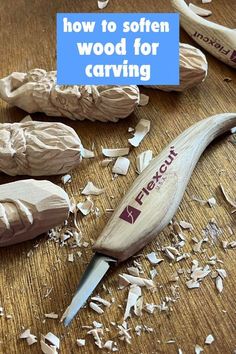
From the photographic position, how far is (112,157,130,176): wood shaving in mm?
792

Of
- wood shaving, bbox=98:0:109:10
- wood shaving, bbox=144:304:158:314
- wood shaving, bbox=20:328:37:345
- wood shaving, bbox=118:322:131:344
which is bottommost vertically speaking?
wood shaving, bbox=20:328:37:345

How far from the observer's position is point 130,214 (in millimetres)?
706

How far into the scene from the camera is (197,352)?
0.63m

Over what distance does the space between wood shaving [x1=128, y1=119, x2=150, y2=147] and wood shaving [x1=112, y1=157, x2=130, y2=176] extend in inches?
1.2

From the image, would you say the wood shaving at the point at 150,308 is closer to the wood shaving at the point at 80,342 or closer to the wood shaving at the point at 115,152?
the wood shaving at the point at 80,342

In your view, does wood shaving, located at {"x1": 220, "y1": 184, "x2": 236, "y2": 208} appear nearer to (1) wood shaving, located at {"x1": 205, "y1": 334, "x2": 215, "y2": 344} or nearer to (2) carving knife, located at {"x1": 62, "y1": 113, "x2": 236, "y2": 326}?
(2) carving knife, located at {"x1": 62, "y1": 113, "x2": 236, "y2": 326}

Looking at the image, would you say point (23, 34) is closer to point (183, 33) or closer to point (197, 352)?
point (183, 33)

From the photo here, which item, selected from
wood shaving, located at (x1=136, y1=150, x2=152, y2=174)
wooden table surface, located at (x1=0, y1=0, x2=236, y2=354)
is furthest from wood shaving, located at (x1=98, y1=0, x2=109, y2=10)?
wood shaving, located at (x1=136, y1=150, x2=152, y2=174)

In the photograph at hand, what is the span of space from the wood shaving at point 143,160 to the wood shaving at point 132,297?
0.17 metres

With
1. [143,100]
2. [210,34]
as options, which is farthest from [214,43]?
[143,100]

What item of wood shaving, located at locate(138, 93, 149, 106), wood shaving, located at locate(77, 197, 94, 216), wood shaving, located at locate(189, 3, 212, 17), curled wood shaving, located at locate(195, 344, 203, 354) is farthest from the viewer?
wood shaving, located at locate(189, 3, 212, 17)

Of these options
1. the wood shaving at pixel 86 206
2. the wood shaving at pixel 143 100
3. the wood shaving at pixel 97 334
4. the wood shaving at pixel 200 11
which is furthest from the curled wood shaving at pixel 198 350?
the wood shaving at pixel 200 11

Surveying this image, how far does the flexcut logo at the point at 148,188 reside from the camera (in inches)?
27.8

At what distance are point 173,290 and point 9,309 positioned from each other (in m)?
0.19
